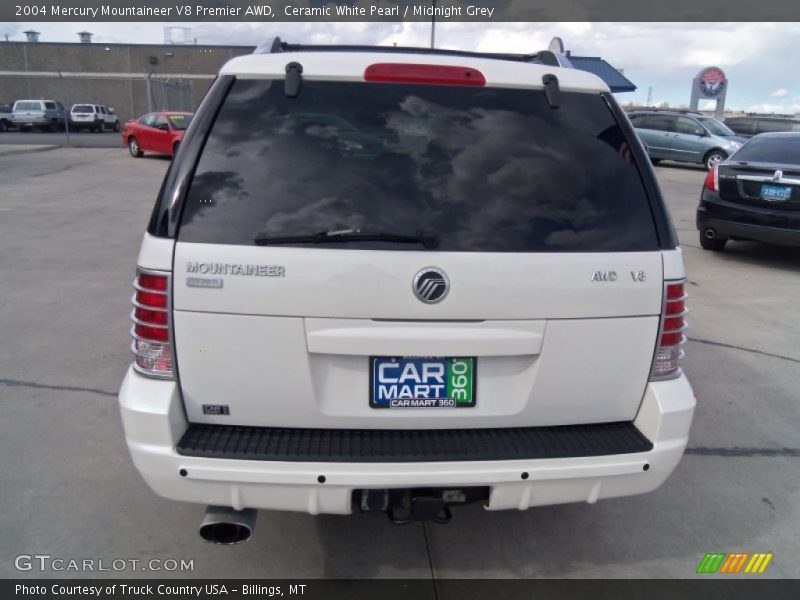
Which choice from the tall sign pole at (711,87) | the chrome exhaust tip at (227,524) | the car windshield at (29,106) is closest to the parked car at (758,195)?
the chrome exhaust tip at (227,524)

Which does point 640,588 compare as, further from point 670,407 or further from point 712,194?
point 712,194

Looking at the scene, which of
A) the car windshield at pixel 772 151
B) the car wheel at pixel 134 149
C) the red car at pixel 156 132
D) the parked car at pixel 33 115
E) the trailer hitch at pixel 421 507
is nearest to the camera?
the trailer hitch at pixel 421 507

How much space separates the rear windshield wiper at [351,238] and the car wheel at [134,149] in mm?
22396

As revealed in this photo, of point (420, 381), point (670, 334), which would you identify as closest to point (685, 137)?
point (670, 334)

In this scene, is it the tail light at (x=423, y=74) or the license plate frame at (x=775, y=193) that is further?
the license plate frame at (x=775, y=193)

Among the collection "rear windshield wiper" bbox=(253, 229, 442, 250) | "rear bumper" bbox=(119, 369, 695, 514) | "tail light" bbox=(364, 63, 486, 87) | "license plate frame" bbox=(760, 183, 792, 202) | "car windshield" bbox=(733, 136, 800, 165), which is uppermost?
"tail light" bbox=(364, 63, 486, 87)

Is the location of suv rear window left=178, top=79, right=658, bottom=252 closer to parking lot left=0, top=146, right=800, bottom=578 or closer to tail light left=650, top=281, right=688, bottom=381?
tail light left=650, top=281, right=688, bottom=381

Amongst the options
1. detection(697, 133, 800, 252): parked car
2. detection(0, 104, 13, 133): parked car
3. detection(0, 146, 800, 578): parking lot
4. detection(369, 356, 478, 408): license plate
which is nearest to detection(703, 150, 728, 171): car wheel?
detection(697, 133, 800, 252): parked car

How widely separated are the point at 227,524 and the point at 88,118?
41422 millimetres

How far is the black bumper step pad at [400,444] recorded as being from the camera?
236 cm

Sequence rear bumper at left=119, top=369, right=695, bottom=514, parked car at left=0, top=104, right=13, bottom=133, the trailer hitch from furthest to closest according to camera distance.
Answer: parked car at left=0, top=104, right=13, bottom=133
the trailer hitch
rear bumper at left=119, top=369, right=695, bottom=514

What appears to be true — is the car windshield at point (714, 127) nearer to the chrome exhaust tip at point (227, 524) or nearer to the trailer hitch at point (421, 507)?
the trailer hitch at point (421, 507)

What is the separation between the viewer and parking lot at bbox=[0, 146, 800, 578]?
3.02 metres

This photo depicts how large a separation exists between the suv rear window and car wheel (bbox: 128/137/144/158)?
22.2 m
